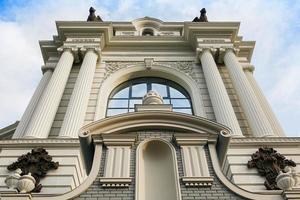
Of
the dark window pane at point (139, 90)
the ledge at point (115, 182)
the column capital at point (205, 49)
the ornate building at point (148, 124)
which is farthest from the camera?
the column capital at point (205, 49)

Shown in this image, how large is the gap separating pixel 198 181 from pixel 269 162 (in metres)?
5.23

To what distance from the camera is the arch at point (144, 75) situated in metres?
18.0

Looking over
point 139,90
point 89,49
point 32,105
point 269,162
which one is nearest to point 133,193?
point 269,162

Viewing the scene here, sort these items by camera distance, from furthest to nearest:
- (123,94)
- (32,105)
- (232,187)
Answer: (123,94) < (32,105) < (232,187)

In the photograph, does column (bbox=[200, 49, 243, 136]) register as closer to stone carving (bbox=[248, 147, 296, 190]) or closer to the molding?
stone carving (bbox=[248, 147, 296, 190])

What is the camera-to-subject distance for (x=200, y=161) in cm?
923

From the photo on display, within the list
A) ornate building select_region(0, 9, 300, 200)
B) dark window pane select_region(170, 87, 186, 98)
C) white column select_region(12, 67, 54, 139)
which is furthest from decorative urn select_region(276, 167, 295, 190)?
dark window pane select_region(170, 87, 186, 98)

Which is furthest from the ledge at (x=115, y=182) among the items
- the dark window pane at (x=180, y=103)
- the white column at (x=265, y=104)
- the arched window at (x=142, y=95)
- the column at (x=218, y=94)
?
the dark window pane at (x=180, y=103)

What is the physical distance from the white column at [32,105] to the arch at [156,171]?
25.5 feet

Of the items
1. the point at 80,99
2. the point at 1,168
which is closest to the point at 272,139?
the point at 80,99

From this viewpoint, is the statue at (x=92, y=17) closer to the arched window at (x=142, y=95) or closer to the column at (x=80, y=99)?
the column at (x=80, y=99)

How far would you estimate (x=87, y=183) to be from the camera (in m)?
8.65

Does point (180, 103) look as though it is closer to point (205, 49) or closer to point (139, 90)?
point (139, 90)

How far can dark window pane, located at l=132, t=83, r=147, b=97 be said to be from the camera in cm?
2027
